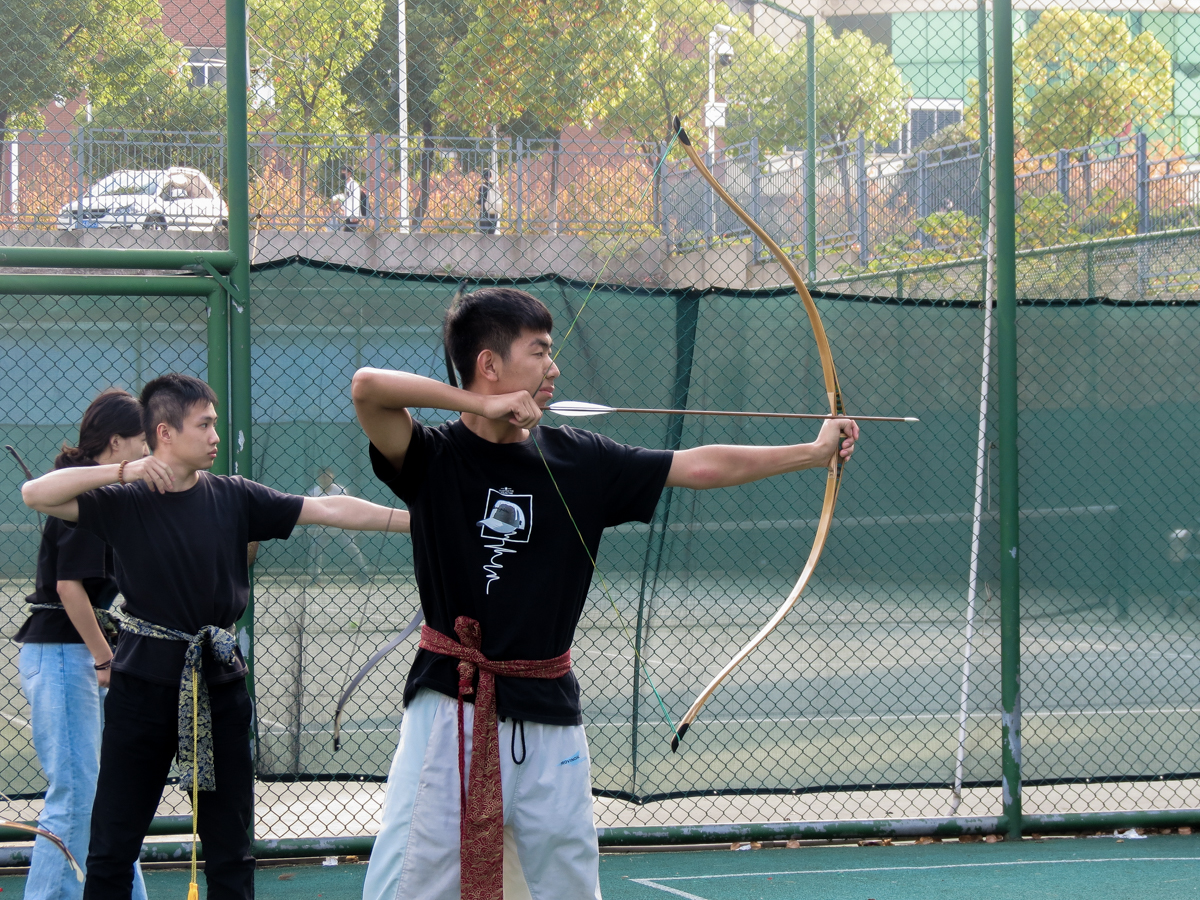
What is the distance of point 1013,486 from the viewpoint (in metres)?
4.53

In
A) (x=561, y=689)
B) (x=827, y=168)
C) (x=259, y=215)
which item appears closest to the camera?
(x=561, y=689)

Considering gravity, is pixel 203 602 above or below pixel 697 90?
below

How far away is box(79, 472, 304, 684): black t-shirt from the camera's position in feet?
8.95

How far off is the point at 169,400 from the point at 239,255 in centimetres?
122

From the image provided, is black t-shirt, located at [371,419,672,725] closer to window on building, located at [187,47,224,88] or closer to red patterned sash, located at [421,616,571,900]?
red patterned sash, located at [421,616,571,900]

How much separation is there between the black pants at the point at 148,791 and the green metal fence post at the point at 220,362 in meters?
1.22

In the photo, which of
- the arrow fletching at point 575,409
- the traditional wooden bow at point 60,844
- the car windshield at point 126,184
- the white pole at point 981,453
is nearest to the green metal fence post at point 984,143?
the white pole at point 981,453

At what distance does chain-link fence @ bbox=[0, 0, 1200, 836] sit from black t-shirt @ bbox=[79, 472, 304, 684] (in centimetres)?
133

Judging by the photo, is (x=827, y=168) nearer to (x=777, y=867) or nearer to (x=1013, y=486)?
(x=1013, y=486)

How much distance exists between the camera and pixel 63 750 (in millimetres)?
3004

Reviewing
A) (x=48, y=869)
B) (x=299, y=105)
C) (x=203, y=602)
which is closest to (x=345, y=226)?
(x=299, y=105)

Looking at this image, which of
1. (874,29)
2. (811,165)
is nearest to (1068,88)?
(811,165)

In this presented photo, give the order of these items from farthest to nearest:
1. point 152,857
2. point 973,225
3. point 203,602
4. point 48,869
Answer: point 973,225
point 152,857
point 48,869
point 203,602

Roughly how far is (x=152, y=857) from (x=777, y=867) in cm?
223
